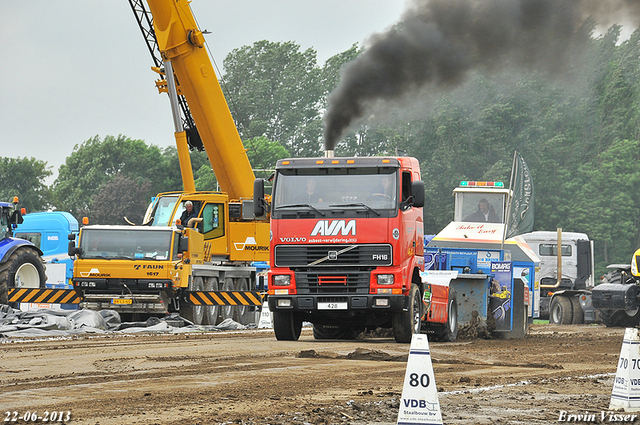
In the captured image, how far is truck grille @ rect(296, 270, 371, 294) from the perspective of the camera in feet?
49.2

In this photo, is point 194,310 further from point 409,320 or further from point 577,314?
point 577,314

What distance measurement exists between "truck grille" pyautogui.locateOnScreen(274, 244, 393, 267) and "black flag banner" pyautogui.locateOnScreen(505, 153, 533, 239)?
771 cm

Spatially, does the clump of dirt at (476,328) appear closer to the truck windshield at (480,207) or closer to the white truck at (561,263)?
the truck windshield at (480,207)

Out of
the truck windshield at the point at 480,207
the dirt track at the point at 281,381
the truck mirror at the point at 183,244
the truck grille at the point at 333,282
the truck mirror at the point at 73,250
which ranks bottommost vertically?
the dirt track at the point at 281,381

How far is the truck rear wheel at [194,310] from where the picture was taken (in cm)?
2150

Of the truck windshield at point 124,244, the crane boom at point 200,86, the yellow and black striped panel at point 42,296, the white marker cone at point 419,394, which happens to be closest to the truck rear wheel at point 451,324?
the truck windshield at point 124,244

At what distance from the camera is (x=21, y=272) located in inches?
857

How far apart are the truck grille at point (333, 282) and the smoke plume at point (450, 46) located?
6395 millimetres

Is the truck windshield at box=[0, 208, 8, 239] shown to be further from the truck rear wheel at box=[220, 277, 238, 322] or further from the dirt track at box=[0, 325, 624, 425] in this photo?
the dirt track at box=[0, 325, 624, 425]

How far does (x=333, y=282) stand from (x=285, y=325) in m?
1.49

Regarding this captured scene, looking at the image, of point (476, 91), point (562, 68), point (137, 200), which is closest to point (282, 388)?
point (562, 68)

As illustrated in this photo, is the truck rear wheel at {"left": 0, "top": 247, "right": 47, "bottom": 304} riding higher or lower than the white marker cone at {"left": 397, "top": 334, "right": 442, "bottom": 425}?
higher

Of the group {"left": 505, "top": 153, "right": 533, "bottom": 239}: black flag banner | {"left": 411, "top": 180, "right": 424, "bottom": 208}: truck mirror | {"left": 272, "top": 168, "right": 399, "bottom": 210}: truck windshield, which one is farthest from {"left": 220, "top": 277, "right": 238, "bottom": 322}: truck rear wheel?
{"left": 411, "top": 180, "right": 424, "bottom": 208}: truck mirror

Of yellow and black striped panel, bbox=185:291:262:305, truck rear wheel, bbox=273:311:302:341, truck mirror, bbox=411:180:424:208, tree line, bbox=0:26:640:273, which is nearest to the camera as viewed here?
truck mirror, bbox=411:180:424:208
